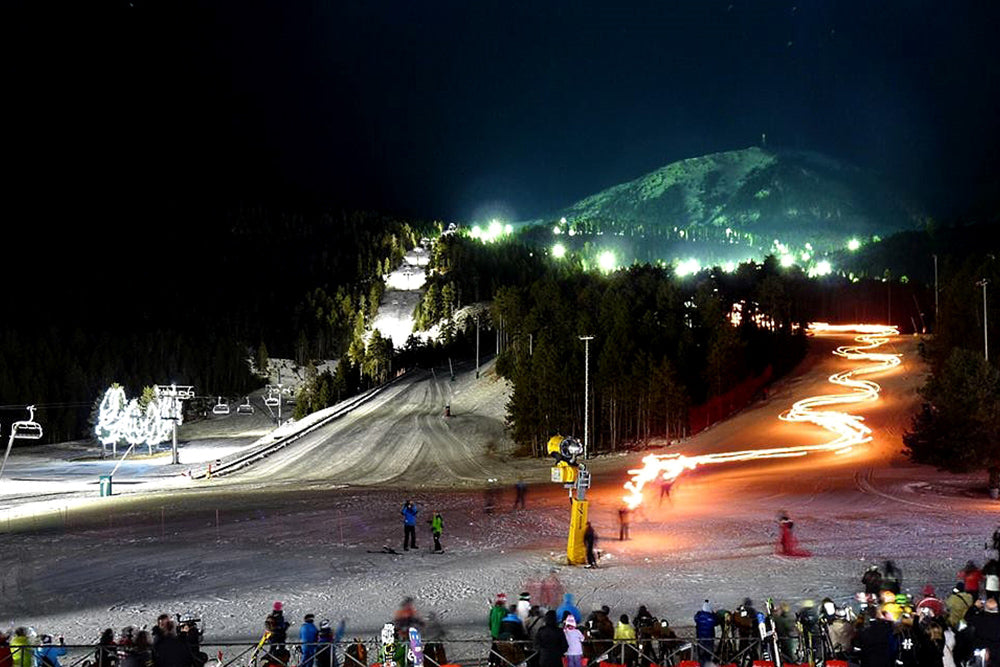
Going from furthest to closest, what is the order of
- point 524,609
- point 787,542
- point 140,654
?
1. point 787,542
2. point 524,609
3. point 140,654

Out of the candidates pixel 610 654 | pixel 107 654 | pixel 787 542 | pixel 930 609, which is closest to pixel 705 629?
pixel 610 654

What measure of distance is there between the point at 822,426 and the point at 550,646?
5091cm

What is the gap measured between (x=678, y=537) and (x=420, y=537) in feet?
27.0

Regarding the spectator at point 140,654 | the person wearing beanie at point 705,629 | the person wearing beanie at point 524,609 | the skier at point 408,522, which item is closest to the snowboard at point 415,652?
the person wearing beanie at point 524,609

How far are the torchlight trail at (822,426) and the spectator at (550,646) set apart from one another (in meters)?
24.6

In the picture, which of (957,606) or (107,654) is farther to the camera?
(107,654)

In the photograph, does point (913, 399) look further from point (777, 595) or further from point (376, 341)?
point (376, 341)

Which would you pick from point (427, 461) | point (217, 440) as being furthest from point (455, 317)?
point (427, 461)

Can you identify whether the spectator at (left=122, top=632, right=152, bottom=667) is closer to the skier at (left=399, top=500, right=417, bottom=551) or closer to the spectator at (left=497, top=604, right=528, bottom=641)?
the spectator at (left=497, top=604, right=528, bottom=641)

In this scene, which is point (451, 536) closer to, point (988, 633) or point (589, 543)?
point (589, 543)

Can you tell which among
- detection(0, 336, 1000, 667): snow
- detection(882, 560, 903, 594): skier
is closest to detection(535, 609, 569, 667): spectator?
detection(0, 336, 1000, 667): snow

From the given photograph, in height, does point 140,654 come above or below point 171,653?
below

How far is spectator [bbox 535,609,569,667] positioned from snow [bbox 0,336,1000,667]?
610 cm

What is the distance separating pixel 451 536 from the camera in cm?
2930
